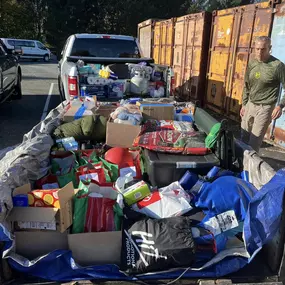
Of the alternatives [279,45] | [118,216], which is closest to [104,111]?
[118,216]

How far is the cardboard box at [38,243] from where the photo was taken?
84.3 inches

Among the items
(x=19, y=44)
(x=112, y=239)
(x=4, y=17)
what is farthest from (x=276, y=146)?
(x=4, y=17)

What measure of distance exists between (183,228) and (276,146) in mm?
4561

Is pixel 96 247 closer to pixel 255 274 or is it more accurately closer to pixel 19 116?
pixel 255 274

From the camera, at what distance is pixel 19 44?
27469 mm

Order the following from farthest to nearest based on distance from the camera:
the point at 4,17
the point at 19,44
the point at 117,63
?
the point at 4,17, the point at 19,44, the point at 117,63

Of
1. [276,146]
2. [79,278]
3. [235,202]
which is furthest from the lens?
[276,146]

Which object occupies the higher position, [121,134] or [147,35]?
[147,35]

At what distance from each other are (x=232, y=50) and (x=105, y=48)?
3008 mm

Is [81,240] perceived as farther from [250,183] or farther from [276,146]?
[276,146]

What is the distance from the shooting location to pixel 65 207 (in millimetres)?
2148

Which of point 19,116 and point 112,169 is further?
point 19,116

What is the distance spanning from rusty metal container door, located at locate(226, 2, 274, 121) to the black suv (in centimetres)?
526

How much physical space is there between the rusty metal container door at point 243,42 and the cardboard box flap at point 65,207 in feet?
18.4
